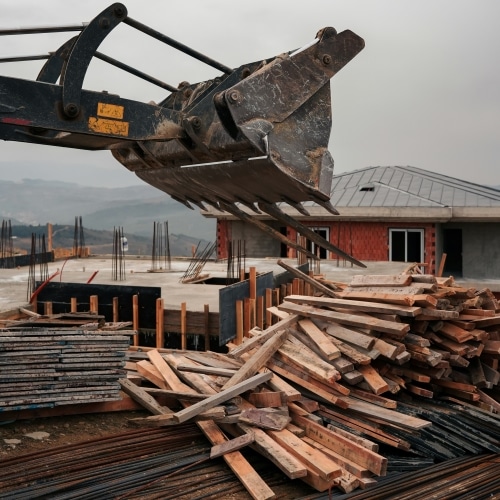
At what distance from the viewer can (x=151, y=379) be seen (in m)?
9.95

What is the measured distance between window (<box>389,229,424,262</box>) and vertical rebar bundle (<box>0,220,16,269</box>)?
15484mm

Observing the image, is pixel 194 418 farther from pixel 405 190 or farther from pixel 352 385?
pixel 405 190

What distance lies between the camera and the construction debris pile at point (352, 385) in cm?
777

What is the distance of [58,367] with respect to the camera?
27.9 ft

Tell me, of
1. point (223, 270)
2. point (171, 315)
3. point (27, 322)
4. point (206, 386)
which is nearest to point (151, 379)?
point (206, 386)

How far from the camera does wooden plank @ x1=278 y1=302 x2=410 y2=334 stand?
29.8 ft

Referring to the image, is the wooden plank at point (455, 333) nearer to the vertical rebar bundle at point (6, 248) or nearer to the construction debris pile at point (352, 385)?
the construction debris pile at point (352, 385)

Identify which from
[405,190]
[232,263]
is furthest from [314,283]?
[405,190]

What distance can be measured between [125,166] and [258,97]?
257cm

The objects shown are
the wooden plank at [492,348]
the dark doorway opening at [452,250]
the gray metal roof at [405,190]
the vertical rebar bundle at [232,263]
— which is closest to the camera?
the wooden plank at [492,348]

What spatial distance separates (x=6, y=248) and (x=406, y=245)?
17231 mm

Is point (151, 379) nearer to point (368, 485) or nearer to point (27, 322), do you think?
point (27, 322)


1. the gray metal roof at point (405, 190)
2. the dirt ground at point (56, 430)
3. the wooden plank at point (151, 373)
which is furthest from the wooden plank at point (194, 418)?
the gray metal roof at point (405, 190)

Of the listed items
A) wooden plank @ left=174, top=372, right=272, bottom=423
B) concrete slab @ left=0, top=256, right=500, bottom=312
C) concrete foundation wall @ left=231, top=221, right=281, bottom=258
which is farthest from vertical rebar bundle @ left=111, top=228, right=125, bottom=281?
wooden plank @ left=174, top=372, right=272, bottom=423
